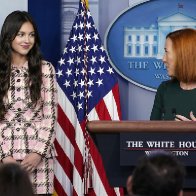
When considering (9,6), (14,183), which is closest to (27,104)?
(9,6)

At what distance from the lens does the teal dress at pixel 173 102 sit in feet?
14.0

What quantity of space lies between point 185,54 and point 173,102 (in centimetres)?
28

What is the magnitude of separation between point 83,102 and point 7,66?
1.05m

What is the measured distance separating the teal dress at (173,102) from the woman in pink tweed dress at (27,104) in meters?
0.75

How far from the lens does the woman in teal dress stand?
13.9 feet

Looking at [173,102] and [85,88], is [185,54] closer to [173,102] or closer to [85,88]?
[173,102]

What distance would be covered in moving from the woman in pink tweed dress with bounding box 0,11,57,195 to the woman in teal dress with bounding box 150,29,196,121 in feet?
2.56

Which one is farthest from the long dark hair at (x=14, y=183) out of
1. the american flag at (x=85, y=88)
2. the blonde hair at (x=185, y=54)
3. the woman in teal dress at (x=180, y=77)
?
the american flag at (x=85, y=88)

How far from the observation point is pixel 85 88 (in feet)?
18.8

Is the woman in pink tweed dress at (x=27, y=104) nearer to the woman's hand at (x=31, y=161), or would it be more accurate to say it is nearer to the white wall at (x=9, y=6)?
the woman's hand at (x=31, y=161)

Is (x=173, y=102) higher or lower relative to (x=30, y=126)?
higher

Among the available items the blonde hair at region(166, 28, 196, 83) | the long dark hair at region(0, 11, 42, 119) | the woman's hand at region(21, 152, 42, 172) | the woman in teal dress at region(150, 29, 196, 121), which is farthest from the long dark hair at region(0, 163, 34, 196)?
the long dark hair at region(0, 11, 42, 119)

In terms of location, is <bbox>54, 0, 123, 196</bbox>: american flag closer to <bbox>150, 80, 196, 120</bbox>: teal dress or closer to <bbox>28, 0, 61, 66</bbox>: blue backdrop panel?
<bbox>28, 0, 61, 66</bbox>: blue backdrop panel

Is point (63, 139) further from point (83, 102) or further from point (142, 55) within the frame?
point (142, 55)
